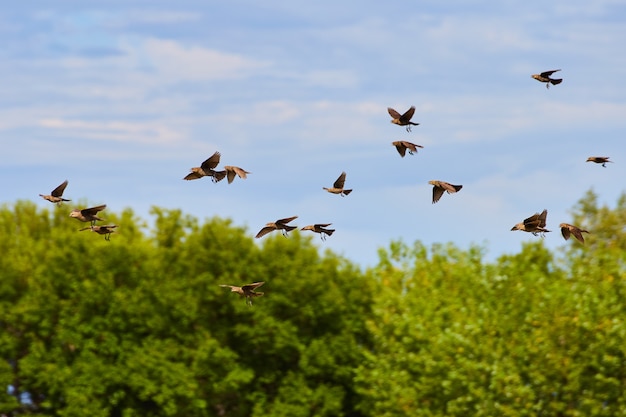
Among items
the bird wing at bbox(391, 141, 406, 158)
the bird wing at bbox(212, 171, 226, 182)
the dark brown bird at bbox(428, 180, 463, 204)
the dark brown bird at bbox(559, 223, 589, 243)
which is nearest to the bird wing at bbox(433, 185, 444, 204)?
the dark brown bird at bbox(428, 180, 463, 204)

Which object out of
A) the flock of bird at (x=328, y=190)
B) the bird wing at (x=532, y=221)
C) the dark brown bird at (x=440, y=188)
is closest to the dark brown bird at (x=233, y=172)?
the flock of bird at (x=328, y=190)

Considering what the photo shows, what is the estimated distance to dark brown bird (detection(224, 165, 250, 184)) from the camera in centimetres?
2156

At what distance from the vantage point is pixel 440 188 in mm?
21359

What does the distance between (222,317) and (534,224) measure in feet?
123

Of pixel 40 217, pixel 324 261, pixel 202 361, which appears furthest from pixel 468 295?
pixel 40 217

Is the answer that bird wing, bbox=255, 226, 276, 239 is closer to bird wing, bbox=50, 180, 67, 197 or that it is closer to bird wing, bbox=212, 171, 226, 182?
bird wing, bbox=212, 171, 226, 182

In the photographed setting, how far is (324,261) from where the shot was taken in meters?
58.6

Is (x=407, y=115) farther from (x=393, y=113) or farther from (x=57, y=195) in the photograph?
(x=57, y=195)

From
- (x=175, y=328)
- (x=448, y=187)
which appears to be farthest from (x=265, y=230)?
(x=175, y=328)

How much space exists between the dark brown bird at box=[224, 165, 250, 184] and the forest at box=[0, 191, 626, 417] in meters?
28.0

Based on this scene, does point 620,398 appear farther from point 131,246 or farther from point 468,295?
point 131,246

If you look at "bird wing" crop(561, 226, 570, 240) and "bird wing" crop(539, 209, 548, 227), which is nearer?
"bird wing" crop(539, 209, 548, 227)

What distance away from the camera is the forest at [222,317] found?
5144cm

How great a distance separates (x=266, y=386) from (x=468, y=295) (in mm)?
12357
